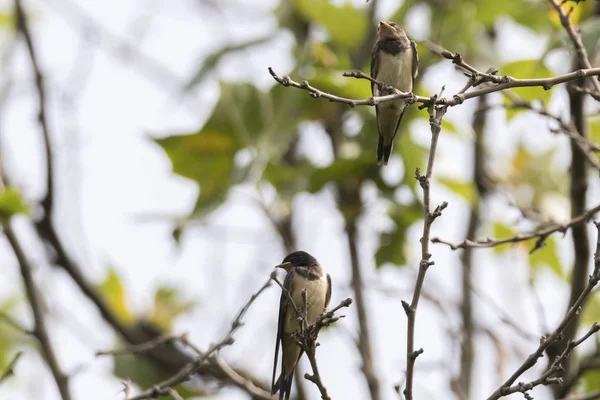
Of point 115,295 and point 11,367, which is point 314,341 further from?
point 115,295

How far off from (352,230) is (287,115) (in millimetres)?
856

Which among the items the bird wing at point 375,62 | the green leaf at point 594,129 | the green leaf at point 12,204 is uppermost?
the green leaf at point 594,129

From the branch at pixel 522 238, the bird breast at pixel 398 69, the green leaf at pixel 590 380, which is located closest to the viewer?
the branch at pixel 522 238

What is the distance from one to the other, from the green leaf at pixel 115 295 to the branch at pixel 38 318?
111cm

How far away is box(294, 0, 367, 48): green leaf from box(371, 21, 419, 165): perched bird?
5.37 feet

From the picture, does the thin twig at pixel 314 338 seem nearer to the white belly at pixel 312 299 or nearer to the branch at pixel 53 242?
Result: the white belly at pixel 312 299

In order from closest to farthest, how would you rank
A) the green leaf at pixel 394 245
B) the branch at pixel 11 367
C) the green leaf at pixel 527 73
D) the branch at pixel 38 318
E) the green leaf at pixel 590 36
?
the branch at pixel 11 367 → the green leaf at pixel 590 36 → the green leaf at pixel 527 73 → the branch at pixel 38 318 → the green leaf at pixel 394 245

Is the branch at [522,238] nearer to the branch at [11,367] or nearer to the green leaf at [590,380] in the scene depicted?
the green leaf at [590,380]

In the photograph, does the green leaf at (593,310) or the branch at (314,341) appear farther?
the green leaf at (593,310)

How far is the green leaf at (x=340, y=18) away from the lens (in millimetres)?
5375

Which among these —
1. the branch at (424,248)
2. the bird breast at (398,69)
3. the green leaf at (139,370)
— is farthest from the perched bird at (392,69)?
the green leaf at (139,370)

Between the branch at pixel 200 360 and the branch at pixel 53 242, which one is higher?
the branch at pixel 53 242

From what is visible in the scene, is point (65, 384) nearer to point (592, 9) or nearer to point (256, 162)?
point (256, 162)

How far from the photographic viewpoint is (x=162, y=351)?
17.8ft
